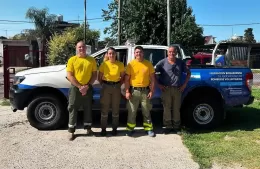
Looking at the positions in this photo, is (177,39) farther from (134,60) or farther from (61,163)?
(61,163)

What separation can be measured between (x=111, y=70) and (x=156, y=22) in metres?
20.5

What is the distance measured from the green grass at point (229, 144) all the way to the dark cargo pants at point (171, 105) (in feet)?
1.15

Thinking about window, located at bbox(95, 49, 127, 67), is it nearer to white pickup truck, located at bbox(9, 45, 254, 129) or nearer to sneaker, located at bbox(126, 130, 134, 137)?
white pickup truck, located at bbox(9, 45, 254, 129)

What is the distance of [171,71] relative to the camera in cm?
726

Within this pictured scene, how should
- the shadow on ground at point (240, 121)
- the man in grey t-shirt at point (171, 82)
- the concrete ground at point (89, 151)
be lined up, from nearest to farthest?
the concrete ground at point (89, 151)
the man in grey t-shirt at point (171, 82)
the shadow on ground at point (240, 121)

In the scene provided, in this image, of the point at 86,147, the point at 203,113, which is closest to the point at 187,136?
the point at 203,113

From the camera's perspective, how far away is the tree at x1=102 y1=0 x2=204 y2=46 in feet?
87.4

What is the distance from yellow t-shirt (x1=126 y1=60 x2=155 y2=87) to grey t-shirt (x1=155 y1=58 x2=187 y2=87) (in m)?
0.32

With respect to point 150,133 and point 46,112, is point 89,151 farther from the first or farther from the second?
point 46,112

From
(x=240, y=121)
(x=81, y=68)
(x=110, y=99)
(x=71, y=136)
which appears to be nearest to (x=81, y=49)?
(x=81, y=68)

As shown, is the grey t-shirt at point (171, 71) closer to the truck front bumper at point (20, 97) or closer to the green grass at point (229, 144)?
the green grass at point (229, 144)

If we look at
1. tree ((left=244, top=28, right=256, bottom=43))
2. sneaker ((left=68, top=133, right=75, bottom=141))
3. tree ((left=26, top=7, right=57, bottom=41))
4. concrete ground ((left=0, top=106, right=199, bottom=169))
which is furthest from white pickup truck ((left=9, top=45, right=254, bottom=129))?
tree ((left=244, top=28, right=256, bottom=43))

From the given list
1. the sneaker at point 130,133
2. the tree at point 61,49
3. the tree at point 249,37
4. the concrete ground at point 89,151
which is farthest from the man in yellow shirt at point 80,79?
the tree at point 249,37

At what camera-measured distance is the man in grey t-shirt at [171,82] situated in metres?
7.26
